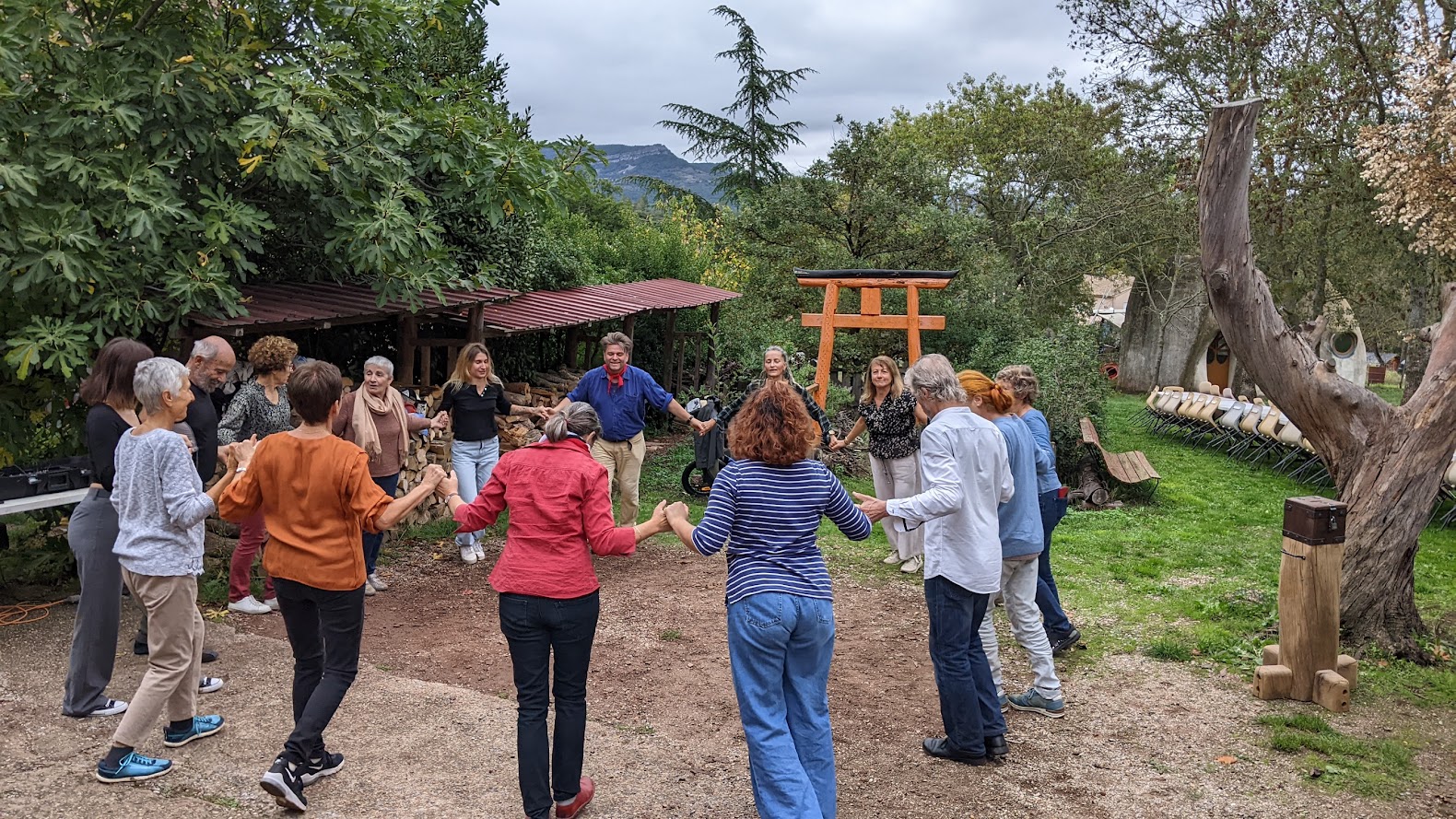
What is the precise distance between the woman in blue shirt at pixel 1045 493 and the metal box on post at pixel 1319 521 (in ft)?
3.74

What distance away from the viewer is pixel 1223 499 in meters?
11.8

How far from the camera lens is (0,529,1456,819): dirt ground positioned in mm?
3969

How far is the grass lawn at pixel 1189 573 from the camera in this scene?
596 cm

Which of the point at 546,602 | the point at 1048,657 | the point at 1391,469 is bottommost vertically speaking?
the point at 1048,657

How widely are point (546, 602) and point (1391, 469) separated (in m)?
5.10

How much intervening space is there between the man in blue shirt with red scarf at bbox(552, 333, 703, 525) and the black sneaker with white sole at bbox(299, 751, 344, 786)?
12.0ft

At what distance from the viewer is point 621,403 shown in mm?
7578

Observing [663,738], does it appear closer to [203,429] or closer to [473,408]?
[203,429]

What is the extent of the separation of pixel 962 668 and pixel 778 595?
4.17 ft

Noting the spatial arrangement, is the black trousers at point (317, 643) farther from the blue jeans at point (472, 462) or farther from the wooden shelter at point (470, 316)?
the blue jeans at point (472, 462)

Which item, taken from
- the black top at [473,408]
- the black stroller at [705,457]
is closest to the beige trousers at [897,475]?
the black top at [473,408]

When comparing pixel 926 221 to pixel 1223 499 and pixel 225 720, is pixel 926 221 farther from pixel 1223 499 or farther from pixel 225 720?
pixel 225 720

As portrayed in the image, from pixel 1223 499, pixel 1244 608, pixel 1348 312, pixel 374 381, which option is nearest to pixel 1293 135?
pixel 1223 499

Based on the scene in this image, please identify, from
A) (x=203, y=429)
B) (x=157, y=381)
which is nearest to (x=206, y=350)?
(x=203, y=429)
